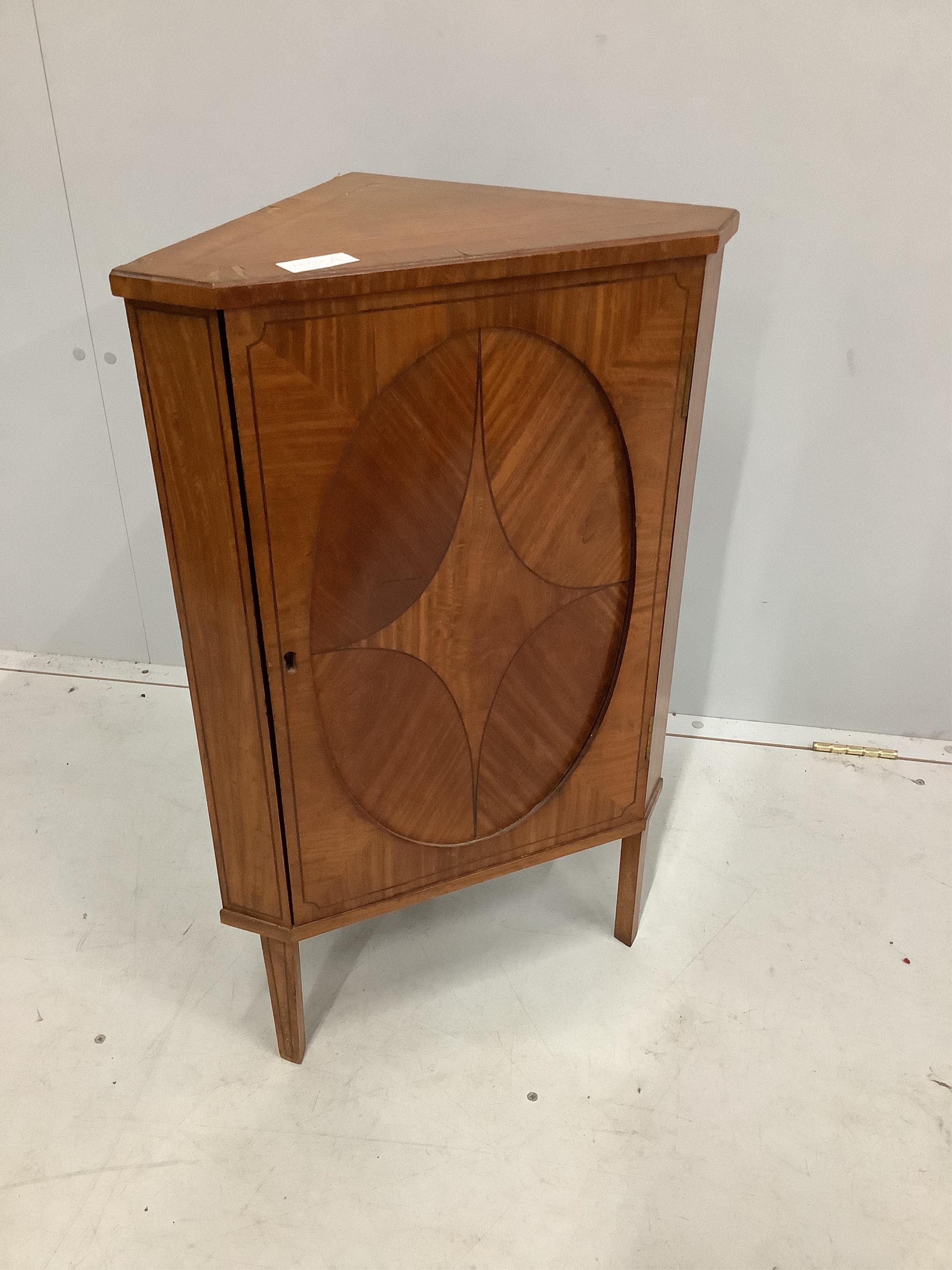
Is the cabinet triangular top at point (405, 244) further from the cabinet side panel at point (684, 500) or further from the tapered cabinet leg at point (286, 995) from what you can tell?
the tapered cabinet leg at point (286, 995)

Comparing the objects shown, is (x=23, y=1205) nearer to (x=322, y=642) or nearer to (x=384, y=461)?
(x=322, y=642)

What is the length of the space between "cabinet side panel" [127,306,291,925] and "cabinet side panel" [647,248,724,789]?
1.96 ft

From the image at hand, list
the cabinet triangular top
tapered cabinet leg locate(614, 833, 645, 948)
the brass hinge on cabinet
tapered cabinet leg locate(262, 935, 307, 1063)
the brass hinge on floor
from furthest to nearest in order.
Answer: the brass hinge on floor
tapered cabinet leg locate(614, 833, 645, 948)
tapered cabinet leg locate(262, 935, 307, 1063)
the brass hinge on cabinet
the cabinet triangular top

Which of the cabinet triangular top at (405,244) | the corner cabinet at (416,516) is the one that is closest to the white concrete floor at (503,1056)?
the corner cabinet at (416,516)

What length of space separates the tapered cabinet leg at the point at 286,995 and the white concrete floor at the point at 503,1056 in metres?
0.04

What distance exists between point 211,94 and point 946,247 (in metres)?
1.35

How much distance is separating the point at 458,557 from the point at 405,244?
37cm

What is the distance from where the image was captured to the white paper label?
1069 mm

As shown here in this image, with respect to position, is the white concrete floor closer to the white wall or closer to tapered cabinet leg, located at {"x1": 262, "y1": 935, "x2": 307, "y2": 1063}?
tapered cabinet leg, located at {"x1": 262, "y1": 935, "x2": 307, "y2": 1063}

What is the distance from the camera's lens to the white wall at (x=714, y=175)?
1.75 meters

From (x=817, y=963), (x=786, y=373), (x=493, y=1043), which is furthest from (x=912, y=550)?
(x=493, y=1043)

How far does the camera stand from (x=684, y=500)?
58.1 inches

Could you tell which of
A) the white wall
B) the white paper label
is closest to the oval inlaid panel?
the white paper label

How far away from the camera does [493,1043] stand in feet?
5.33
